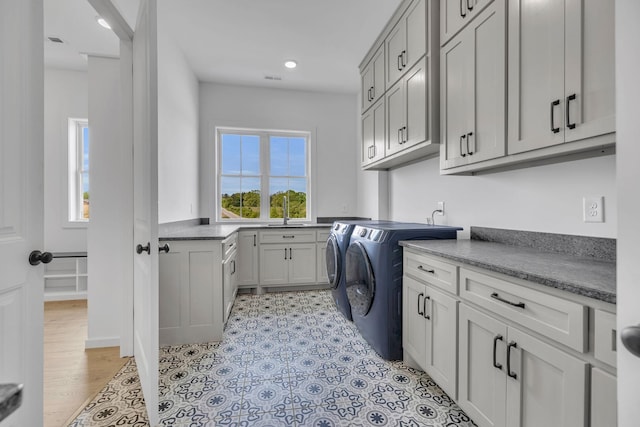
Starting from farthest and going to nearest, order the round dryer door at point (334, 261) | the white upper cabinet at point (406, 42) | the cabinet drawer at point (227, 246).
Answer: the round dryer door at point (334, 261), the cabinet drawer at point (227, 246), the white upper cabinet at point (406, 42)

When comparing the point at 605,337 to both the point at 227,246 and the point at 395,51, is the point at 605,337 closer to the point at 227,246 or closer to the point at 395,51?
the point at 395,51

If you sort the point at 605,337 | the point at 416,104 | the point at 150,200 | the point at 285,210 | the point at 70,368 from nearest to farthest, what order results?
1. the point at 605,337
2. the point at 150,200
3. the point at 70,368
4. the point at 416,104
5. the point at 285,210

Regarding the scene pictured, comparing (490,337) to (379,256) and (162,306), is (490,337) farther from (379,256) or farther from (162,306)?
(162,306)

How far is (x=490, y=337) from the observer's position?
1.25 m

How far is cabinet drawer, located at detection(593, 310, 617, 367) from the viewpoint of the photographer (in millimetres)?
804

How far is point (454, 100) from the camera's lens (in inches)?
74.4

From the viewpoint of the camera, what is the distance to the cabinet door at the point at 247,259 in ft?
11.8

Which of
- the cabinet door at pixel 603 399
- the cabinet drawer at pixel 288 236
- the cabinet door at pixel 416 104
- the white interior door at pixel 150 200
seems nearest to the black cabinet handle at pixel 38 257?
the white interior door at pixel 150 200

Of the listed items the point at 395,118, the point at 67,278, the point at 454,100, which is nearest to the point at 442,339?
the point at 454,100

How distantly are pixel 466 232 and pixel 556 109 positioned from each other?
1.16 metres

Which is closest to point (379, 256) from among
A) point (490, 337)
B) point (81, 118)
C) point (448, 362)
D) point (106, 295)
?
point (448, 362)

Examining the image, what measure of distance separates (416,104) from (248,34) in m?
1.83

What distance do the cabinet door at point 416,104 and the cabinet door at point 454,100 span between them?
0.12 metres

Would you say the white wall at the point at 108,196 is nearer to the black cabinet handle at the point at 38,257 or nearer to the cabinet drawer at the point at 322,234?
the black cabinet handle at the point at 38,257
